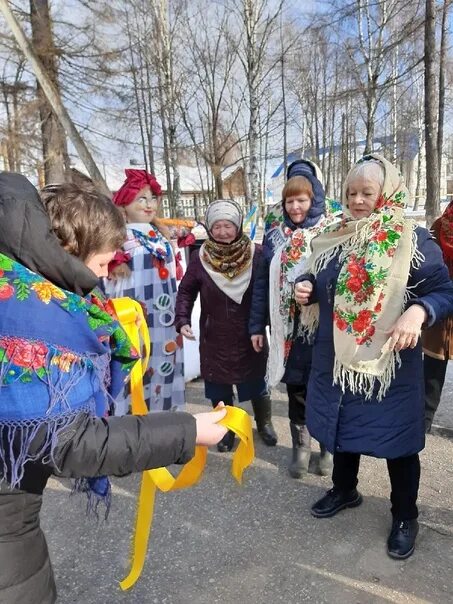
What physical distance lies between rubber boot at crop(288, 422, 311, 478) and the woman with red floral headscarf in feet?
2.91

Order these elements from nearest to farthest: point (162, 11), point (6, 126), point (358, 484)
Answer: point (358, 484) < point (6, 126) < point (162, 11)

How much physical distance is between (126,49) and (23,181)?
40.2 feet

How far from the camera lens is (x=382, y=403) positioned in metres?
2.04

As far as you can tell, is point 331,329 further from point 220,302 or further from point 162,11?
point 162,11

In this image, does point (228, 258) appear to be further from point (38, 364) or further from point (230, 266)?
point (38, 364)

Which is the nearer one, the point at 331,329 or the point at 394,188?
the point at 394,188

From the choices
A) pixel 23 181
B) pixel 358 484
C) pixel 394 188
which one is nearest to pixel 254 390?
pixel 358 484

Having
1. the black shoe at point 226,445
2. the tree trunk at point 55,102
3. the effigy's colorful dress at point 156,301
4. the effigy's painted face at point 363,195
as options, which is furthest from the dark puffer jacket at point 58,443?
the tree trunk at point 55,102

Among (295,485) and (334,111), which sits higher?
(334,111)

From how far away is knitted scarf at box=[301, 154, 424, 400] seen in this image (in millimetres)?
1870

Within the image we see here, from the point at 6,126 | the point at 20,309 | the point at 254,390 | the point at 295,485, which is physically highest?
the point at 6,126

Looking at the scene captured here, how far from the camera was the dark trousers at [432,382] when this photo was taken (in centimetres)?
323

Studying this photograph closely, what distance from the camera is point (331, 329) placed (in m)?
2.14

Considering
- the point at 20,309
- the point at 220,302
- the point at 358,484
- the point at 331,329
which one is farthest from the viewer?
the point at 220,302
